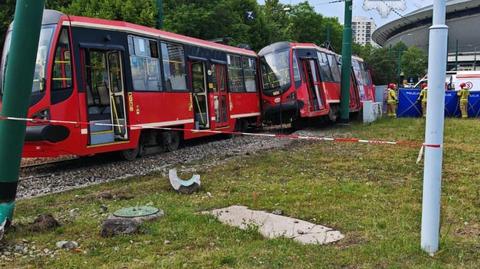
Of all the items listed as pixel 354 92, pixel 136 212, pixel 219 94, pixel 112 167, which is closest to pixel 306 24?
pixel 354 92

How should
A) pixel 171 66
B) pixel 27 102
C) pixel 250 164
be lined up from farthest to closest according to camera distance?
pixel 171 66 → pixel 250 164 → pixel 27 102

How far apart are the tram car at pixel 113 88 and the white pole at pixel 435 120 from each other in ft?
23.7

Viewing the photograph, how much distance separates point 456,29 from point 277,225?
11181 centimetres

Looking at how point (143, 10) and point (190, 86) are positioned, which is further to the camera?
point (143, 10)

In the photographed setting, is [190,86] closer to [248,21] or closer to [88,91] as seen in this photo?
[88,91]

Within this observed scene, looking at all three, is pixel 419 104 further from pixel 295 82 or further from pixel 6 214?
pixel 6 214

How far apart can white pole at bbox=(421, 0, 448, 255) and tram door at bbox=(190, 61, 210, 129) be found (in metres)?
11.2

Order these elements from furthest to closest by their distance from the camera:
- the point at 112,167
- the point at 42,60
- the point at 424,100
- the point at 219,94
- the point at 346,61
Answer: the point at 424,100 → the point at 346,61 → the point at 219,94 → the point at 112,167 → the point at 42,60

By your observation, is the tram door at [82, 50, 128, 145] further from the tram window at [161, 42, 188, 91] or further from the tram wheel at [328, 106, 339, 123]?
the tram wheel at [328, 106, 339, 123]

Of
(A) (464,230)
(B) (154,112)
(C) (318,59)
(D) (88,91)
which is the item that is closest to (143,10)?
(C) (318,59)

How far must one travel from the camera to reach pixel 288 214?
684 cm

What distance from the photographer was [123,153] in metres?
13.1

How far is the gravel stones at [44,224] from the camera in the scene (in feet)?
20.6

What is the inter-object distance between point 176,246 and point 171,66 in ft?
30.9
